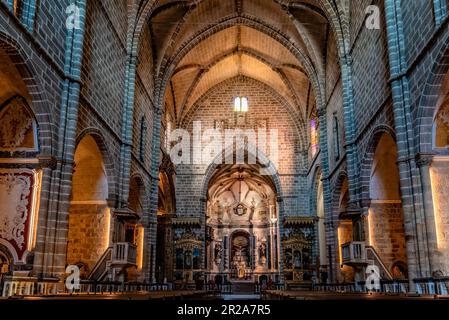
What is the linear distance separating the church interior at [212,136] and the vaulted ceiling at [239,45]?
0.10 meters

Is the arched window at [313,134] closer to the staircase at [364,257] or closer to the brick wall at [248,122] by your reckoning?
the brick wall at [248,122]

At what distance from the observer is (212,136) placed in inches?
Answer: 1314

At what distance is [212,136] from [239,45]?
22.8ft

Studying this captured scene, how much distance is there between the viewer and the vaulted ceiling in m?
23.5

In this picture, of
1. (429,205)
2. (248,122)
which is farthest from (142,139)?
(429,205)

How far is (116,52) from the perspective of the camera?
1798 centimetres

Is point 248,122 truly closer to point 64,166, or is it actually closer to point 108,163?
point 108,163

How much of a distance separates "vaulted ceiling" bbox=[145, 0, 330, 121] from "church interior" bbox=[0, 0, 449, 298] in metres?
0.10

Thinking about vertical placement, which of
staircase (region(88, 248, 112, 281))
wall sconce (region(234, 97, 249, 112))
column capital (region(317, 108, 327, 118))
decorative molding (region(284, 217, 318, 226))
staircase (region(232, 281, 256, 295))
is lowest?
staircase (region(232, 281, 256, 295))

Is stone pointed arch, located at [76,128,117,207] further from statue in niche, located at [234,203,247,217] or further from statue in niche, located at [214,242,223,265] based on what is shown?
statue in niche, located at [234,203,247,217]

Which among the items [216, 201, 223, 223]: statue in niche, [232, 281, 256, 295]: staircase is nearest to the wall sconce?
[232, 281, 256, 295]: staircase
